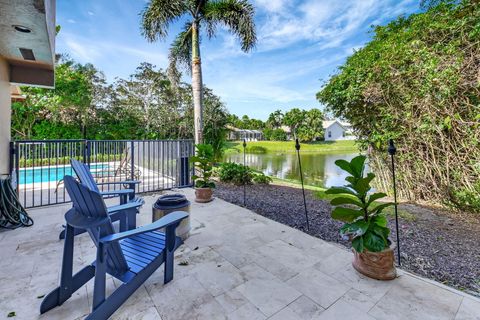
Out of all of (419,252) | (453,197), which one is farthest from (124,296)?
(453,197)

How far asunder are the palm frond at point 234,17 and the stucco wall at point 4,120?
5.13 meters

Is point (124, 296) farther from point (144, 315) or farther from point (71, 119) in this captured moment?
point (71, 119)

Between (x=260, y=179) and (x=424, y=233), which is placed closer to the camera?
(x=424, y=233)

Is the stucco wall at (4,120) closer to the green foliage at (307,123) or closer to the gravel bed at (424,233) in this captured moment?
the gravel bed at (424,233)

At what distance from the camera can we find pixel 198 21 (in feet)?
22.2

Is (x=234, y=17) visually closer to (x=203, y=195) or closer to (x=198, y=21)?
(x=198, y=21)

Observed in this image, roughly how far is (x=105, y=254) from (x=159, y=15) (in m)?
7.23

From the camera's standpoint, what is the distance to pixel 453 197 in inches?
158

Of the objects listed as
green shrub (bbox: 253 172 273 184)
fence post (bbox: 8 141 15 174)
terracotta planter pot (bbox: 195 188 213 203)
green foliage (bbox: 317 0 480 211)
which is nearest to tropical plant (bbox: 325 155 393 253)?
terracotta planter pot (bbox: 195 188 213 203)

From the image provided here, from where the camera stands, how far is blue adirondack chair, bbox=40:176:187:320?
1.34 meters

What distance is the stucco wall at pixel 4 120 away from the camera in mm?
3248

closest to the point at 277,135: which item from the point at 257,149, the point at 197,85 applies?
the point at 257,149

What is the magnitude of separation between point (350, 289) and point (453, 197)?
3.81 metres

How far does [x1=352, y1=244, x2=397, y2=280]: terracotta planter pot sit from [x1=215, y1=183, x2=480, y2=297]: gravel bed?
1.43ft
